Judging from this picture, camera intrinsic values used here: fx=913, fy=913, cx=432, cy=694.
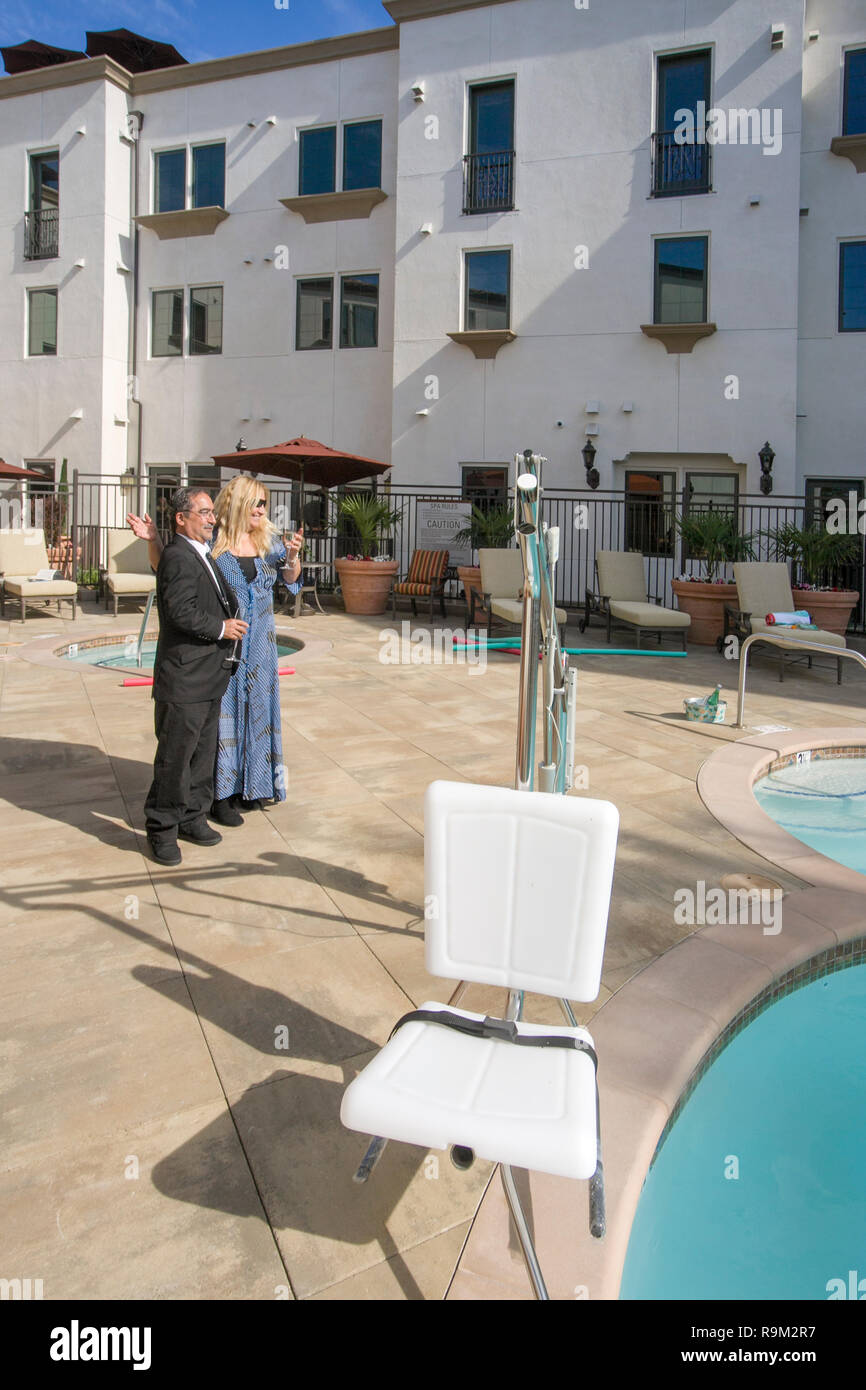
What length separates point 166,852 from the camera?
4.17 metres

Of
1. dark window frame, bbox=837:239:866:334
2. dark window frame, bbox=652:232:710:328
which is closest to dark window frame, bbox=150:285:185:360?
dark window frame, bbox=652:232:710:328

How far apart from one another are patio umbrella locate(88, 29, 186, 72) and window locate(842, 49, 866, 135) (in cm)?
1316

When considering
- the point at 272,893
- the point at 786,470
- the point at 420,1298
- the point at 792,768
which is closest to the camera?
the point at 420,1298

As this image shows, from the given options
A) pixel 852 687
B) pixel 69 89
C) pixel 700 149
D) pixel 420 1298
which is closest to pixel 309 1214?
pixel 420 1298

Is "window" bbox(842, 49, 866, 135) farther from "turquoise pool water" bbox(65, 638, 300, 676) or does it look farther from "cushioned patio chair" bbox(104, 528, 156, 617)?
"cushioned patio chair" bbox(104, 528, 156, 617)

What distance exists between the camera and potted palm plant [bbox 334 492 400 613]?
1375cm

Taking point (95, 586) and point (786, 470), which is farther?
point (95, 586)

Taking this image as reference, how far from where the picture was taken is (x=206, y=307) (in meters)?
18.2

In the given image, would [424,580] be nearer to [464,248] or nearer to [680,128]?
[464,248]

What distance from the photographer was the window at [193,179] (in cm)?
1795

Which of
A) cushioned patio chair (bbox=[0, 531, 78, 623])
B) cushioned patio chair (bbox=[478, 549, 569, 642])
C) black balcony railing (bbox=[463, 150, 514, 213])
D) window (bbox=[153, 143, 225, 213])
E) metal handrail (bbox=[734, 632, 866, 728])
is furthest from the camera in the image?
window (bbox=[153, 143, 225, 213])

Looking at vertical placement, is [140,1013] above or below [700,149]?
below

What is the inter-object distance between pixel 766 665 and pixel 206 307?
13.6 m

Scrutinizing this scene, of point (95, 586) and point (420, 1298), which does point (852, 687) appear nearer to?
point (420, 1298)
